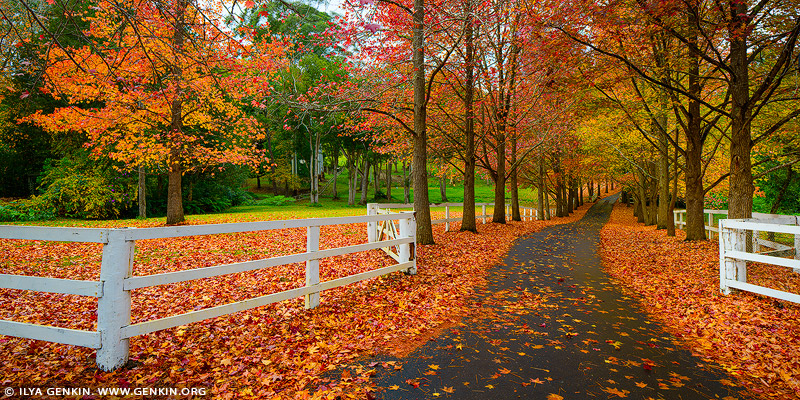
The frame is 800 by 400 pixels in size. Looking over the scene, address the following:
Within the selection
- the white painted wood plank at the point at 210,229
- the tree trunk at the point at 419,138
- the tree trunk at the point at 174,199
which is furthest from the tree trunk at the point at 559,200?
the white painted wood plank at the point at 210,229

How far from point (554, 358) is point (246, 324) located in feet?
12.9

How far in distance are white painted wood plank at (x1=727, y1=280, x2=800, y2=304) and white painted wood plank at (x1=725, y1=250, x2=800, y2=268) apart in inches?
16.1

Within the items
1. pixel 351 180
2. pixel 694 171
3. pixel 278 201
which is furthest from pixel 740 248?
pixel 351 180

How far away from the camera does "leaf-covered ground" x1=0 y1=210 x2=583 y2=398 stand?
3.45m

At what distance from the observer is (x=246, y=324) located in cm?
503

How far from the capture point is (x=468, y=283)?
7.36 metres

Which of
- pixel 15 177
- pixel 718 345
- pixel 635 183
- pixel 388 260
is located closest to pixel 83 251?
pixel 388 260

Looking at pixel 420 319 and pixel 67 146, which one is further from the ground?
pixel 67 146

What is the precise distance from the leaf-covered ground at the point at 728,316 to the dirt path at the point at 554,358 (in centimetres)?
30

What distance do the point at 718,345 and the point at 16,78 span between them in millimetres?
29468

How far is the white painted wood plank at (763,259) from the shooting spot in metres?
5.23

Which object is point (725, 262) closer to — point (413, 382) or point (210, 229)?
point (413, 382)

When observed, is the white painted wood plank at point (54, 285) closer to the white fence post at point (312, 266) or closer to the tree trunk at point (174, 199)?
the white fence post at point (312, 266)

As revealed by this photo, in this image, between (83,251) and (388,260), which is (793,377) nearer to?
(388,260)
